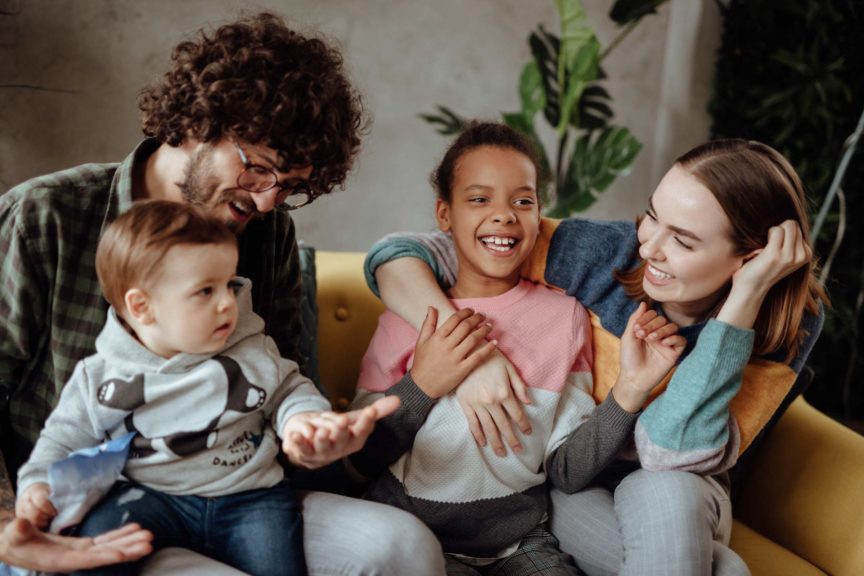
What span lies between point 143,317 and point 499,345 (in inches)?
26.7

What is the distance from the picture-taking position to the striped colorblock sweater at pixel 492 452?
1415mm

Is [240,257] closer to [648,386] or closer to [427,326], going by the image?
[427,326]

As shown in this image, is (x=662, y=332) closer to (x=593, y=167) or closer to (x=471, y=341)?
(x=471, y=341)

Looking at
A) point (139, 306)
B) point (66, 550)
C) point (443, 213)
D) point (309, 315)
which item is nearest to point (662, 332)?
point (443, 213)

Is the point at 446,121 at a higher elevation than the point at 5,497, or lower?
higher

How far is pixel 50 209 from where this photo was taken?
48.7 inches

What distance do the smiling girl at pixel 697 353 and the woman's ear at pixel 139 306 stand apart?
0.53 meters

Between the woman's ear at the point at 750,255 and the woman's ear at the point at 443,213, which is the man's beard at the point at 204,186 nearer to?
the woman's ear at the point at 443,213

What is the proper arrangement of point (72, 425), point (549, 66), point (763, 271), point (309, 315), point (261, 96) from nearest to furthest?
point (72, 425)
point (261, 96)
point (763, 271)
point (309, 315)
point (549, 66)

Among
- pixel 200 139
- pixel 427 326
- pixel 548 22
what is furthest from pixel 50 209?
pixel 548 22

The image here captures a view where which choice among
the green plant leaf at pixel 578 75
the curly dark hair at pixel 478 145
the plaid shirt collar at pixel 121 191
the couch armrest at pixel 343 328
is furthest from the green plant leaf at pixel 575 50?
the plaid shirt collar at pixel 121 191

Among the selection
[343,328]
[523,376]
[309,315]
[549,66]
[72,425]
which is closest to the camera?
[72,425]

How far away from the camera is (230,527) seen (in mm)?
1180

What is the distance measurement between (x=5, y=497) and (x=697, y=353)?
114cm
